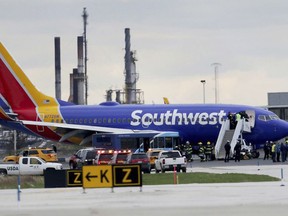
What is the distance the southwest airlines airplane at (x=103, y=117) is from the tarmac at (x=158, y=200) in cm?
3178

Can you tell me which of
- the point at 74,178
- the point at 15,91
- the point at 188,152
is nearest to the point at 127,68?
the point at 15,91

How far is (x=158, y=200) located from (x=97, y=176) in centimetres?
487

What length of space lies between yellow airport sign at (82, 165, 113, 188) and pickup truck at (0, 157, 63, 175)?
22.4 metres

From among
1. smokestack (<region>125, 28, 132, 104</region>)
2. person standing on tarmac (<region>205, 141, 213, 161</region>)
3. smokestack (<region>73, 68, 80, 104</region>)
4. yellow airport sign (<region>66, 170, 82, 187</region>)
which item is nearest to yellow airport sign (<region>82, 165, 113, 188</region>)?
yellow airport sign (<region>66, 170, 82, 187</region>)

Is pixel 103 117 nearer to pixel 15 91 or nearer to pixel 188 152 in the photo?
pixel 15 91

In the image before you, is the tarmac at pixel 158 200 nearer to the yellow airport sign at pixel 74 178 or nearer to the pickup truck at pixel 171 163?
the yellow airport sign at pixel 74 178

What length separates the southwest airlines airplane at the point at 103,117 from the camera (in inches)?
2822

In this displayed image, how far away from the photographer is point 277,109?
101250 mm

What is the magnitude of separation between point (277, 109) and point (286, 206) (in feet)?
244

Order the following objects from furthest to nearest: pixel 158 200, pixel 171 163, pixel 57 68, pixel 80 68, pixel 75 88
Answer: pixel 75 88 → pixel 80 68 → pixel 57 68 → pixel 171 163 → pixel 158 200

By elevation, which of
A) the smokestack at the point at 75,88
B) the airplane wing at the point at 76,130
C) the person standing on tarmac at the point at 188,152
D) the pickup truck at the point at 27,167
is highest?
the smokestack at the point at 75,88

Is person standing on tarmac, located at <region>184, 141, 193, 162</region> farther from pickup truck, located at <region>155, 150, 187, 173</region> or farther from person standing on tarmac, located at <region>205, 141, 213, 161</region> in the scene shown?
pickup truck, located at <region>155, 150, 187, 173</region>

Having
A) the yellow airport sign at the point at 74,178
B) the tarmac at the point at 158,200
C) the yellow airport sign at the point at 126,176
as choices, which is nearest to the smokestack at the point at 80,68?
the tarmac at the point at 158,200

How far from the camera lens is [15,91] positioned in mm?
76250
